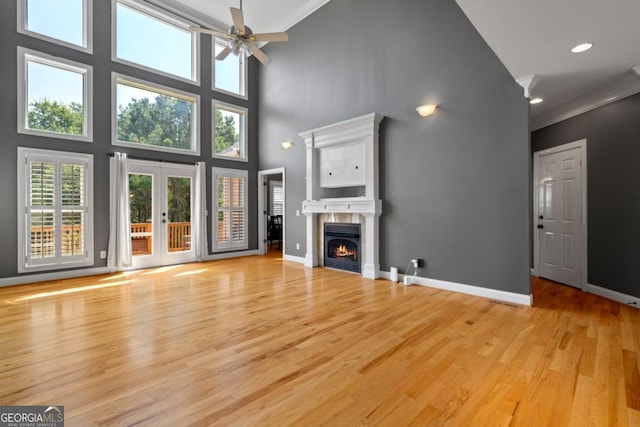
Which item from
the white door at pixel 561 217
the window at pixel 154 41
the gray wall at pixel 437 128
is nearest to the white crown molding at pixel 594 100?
the white door at pixel 561 217

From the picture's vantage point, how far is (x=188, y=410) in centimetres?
169

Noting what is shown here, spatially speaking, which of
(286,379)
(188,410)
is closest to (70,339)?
(188,410)

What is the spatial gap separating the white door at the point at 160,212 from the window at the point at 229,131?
992 millimetres

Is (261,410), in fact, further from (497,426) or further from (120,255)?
(120,255)

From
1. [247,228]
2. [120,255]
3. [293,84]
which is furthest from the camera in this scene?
[247,228]

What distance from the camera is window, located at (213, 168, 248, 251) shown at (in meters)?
7.07

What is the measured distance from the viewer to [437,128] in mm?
4340

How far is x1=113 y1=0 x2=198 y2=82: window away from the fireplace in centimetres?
462

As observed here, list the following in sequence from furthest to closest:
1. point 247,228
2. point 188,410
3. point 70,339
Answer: point 247,228, point 70,339, point 188,410

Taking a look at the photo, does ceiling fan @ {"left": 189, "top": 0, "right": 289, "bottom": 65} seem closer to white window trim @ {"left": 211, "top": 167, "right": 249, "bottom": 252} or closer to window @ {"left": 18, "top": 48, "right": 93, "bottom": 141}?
window @ {"left": 18, "top": 48, "right": 93, "bottom": 141}

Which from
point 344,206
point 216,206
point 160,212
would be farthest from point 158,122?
point 344,206

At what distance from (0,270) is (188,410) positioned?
16.4ft

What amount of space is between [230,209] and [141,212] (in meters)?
1.92
